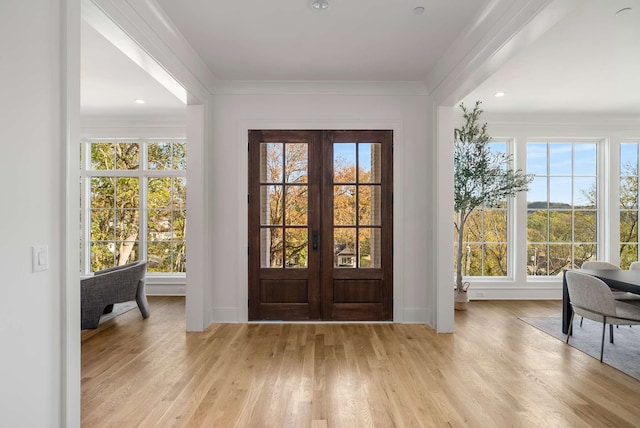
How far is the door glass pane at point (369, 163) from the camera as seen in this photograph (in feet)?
14.9

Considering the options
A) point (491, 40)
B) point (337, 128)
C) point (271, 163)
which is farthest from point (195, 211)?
point (491, 40)

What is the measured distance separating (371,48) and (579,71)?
2.39 metres

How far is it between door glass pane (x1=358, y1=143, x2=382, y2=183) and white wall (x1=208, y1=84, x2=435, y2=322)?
22cm

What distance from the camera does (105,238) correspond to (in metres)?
6.05

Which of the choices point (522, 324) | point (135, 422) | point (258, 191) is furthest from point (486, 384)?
point (258, 191)

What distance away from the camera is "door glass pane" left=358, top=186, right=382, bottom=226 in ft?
14.8

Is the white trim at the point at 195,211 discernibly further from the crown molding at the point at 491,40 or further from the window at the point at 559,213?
the window at the point at 559,213

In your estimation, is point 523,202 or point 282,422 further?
point 523,202

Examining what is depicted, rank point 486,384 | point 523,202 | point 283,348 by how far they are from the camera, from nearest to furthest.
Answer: point 486,384 → point 283,348 → point 523,202

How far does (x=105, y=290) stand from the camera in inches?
164

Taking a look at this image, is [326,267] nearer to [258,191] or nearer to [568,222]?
[258,191]

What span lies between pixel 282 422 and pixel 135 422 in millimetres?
916

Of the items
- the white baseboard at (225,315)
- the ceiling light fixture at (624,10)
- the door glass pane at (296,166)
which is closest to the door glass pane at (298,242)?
the door glass pane at (296,166)

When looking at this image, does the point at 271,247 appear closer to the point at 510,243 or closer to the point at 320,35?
the point at 320,35
